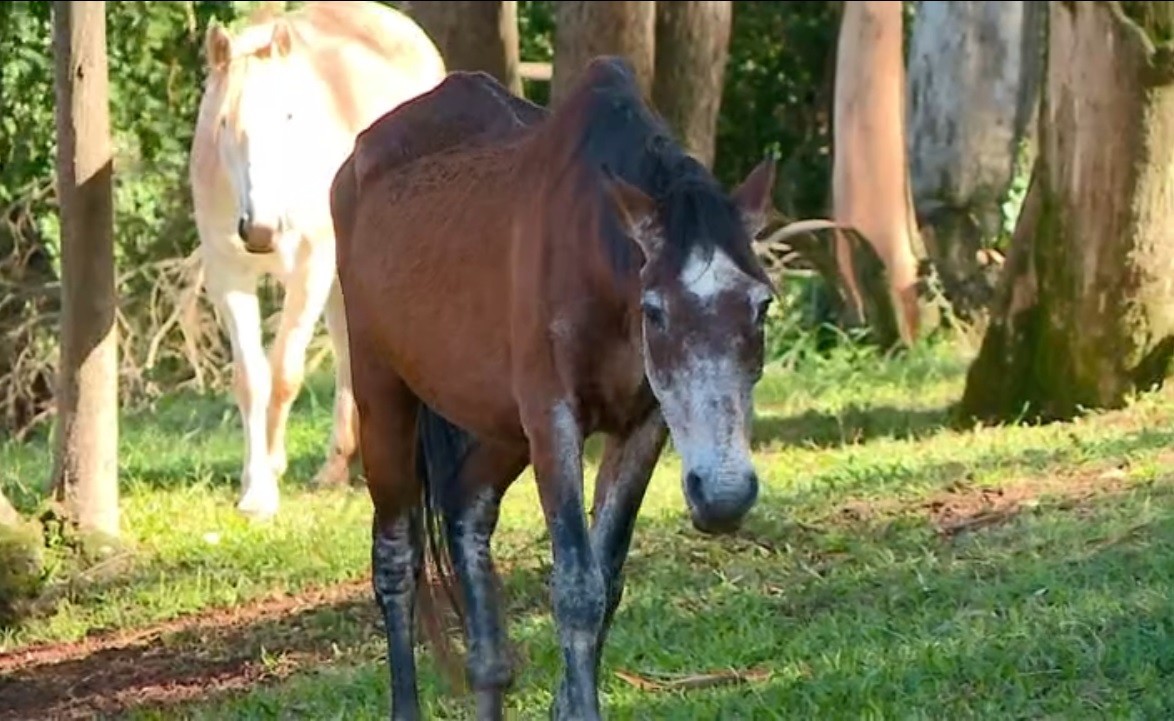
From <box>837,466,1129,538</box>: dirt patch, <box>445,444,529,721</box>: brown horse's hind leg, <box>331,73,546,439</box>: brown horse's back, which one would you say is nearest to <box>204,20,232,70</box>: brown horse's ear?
<box>837,466,1129,538</box>: dirt patch

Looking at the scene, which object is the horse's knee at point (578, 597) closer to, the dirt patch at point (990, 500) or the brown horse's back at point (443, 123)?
the brown horse's back at point (443, 123)

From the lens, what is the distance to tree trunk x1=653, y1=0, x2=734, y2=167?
13852 millimetres

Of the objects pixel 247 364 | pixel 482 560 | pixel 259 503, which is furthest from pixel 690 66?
pixel 482 560

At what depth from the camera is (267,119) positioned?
10312mm

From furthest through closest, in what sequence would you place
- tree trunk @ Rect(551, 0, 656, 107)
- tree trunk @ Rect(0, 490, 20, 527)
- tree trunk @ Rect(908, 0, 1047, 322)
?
tree trunk @ Rect(908, 0, 1047, 322) < tree trunk @ Rect(551, 0, 656, 107) < tree trunk @ Rect(0, 490, 20, 527)

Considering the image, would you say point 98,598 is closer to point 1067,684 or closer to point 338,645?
point 338,645

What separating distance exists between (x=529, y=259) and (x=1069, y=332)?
5.51 metres

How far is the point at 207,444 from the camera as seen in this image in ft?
42.2

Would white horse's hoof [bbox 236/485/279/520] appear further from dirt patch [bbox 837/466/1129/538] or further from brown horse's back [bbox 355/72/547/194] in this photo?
brown horse's back [bbox 355/72/547/194]

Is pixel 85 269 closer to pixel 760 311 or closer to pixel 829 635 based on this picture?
pixel 829 635

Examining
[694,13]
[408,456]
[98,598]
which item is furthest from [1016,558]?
[694,13]

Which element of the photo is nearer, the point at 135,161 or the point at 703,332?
the point at 703,332

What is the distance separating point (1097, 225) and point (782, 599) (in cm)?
364

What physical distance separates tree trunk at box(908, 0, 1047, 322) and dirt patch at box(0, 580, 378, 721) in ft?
31.6
